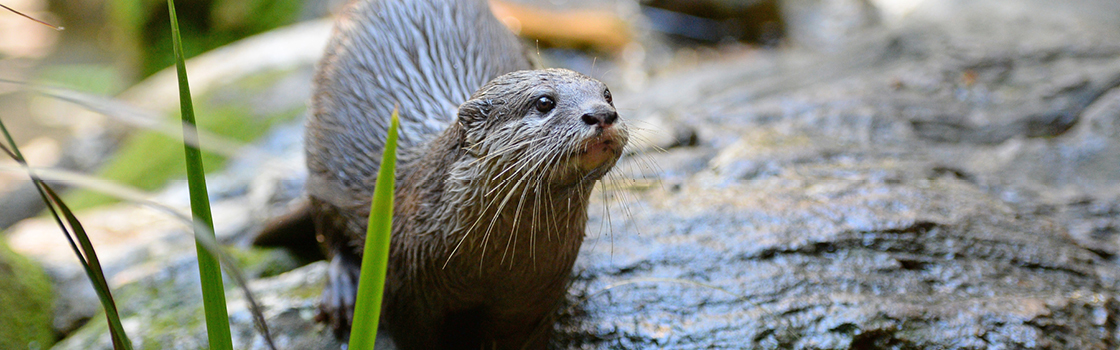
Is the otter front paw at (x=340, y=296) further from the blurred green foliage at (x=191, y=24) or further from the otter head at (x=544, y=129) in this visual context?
the blurred green foliage at (x=191, y=24)

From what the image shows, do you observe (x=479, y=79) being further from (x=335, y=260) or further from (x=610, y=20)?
(x=610, y=20)

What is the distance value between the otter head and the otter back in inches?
15.4

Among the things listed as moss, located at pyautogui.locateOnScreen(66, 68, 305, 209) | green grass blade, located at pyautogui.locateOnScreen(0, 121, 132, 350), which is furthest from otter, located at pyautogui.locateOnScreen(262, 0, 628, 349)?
moss, located at pyautogui.locateOnScreen(66, 68, 305, 209)

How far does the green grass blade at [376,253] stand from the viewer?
1092 mm

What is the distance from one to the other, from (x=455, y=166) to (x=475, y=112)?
13 cm

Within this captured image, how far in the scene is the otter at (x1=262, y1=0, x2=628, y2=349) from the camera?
4.54 ft

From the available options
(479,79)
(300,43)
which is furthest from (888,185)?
(300,43)

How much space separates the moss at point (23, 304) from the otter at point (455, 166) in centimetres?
89

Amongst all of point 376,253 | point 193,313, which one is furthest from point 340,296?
point 376,253

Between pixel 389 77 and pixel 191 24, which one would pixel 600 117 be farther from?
pixel 191 24

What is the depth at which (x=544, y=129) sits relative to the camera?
4.42ft

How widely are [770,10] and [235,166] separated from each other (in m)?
5.08

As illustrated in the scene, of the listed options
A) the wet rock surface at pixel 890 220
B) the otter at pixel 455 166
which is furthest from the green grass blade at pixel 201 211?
the wet rock surface at pixel 890 220

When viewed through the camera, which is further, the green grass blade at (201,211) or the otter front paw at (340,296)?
the otter front paw at (340,296)
